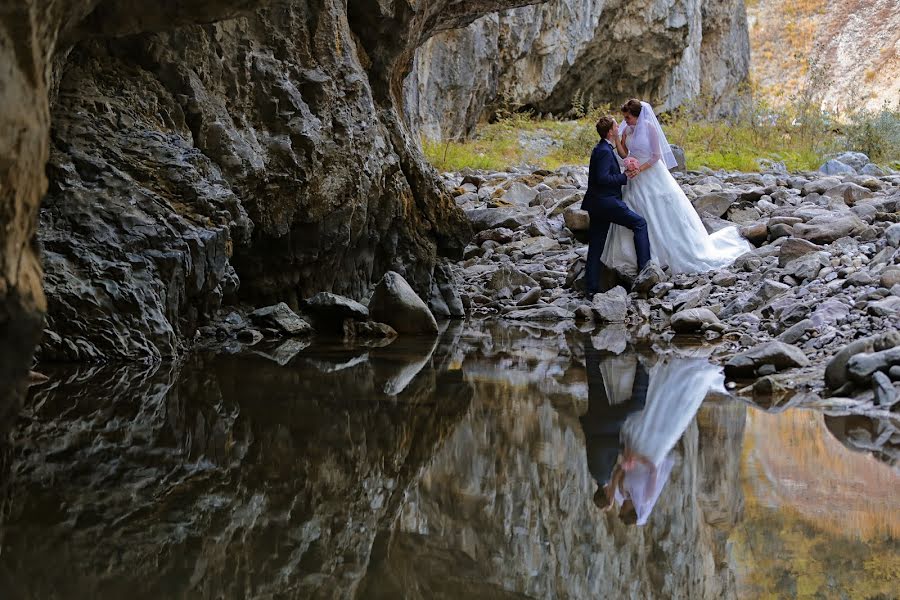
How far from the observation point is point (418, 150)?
31.0 feet

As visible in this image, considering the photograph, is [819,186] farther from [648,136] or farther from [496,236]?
[496,236]

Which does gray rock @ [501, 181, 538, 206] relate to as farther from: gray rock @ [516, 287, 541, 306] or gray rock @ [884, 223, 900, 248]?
gray rock @ [884, 223, 900, 248]

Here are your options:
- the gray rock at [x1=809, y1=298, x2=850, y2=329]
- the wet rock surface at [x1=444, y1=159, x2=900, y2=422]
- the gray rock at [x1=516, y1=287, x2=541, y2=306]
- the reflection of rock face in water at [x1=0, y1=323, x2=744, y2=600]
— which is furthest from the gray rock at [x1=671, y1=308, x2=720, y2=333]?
the reflection of rock face in water at [x1=0, y1=323, x2=744, y2=600]

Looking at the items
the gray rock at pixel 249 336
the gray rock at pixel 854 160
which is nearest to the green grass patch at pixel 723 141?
the gray rock at pixel 854 160

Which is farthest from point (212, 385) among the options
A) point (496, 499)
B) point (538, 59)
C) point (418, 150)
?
point (538, 59)

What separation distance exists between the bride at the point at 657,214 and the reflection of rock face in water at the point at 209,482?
16.6ft

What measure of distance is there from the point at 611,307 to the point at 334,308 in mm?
2597

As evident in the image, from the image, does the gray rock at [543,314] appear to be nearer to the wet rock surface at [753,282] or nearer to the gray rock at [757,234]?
the wet rock surface at [753,282]

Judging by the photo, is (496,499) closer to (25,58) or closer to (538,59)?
(25,58)

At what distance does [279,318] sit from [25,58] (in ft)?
17.3

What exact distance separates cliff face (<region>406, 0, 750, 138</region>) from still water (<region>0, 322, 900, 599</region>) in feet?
46.1

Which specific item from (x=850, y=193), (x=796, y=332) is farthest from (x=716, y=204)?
(x=796, y=332)

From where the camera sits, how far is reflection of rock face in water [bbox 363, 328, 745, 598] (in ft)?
6.59

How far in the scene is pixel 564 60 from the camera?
23.5m
